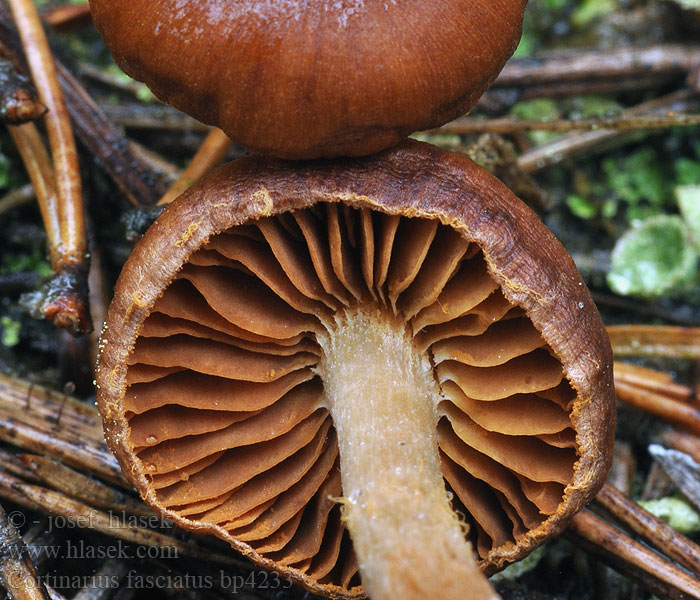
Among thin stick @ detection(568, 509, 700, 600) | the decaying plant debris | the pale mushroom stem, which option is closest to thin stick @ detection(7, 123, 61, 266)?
the decaying plant debris

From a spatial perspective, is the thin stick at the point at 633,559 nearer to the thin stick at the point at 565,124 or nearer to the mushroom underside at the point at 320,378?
the mushroom underside at the point at 320,378

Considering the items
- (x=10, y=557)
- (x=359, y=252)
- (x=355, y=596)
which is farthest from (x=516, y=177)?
(x=10, y=557)

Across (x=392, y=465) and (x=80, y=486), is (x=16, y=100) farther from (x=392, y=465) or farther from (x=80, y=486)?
(x=392, y=465)

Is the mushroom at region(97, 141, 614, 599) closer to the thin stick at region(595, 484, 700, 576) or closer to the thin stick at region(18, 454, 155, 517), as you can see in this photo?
the thin stick at region(18, 454, 155, 517)

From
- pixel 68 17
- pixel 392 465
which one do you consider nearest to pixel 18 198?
pixel 68 17

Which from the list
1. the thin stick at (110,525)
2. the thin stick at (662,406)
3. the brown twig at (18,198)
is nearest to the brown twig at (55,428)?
the thin stick at (110,525)

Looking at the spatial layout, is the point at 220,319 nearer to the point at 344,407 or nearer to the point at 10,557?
the point at 344,407
